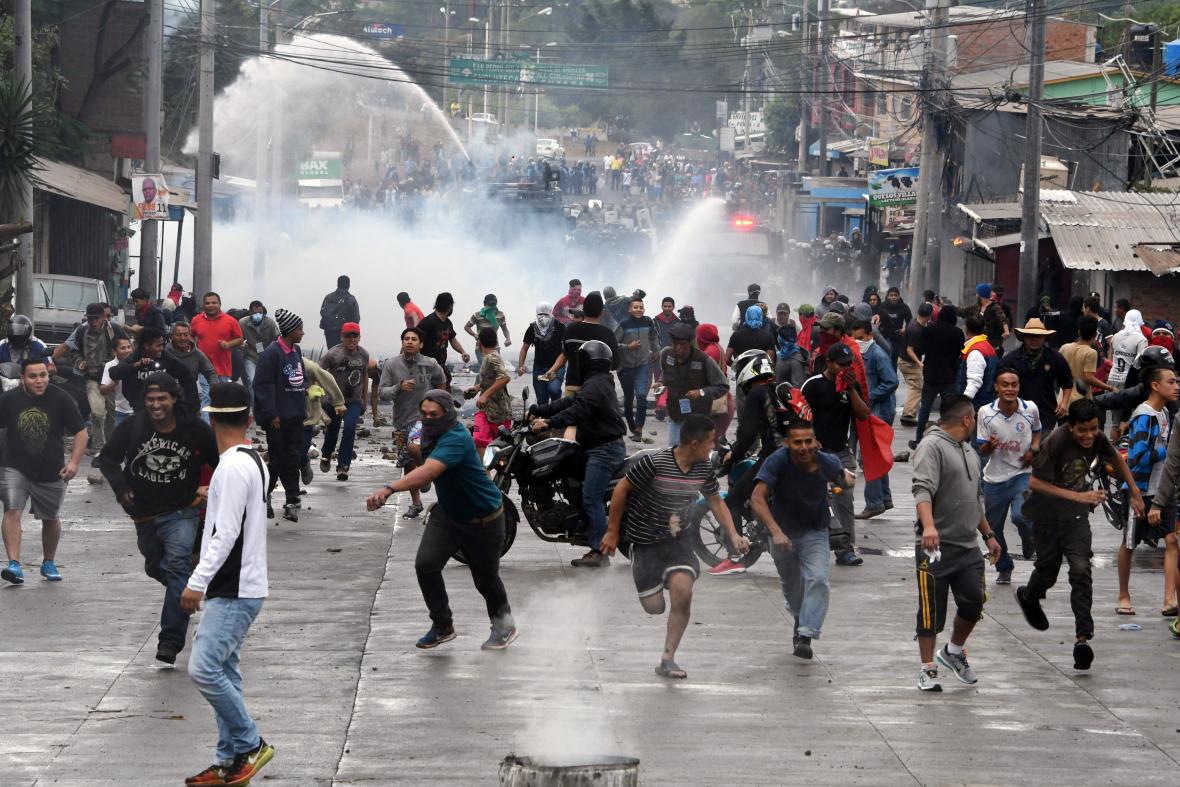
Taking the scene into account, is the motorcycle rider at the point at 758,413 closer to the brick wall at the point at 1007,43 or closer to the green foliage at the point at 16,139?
the green foliage at the point at 16,139

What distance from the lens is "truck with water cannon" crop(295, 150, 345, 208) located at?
64.7m

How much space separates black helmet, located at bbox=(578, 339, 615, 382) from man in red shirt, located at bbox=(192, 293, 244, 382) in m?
6.70

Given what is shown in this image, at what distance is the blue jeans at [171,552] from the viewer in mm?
8734

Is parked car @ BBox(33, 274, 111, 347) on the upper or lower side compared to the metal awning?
lower

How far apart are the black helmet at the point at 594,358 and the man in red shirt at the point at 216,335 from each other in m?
6.70

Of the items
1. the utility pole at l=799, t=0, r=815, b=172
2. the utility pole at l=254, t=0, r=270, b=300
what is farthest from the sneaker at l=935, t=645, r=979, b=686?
the utility pole at l=799, t=0, r=815, b=172

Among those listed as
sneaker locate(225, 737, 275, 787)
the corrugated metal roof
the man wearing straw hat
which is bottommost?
sneaker locate(225, 737, 275, 787)

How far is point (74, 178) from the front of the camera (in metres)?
33.4

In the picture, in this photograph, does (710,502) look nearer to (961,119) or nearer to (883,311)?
(883,311)

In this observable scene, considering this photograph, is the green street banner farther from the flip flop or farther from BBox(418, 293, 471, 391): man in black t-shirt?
the flip flop

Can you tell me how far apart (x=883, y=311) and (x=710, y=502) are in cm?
1539

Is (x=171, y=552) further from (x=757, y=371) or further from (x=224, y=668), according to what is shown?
(x=757, y=371)

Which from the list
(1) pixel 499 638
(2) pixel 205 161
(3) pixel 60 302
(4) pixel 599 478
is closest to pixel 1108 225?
(2) pixel 205 161

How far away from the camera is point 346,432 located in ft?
51.8
